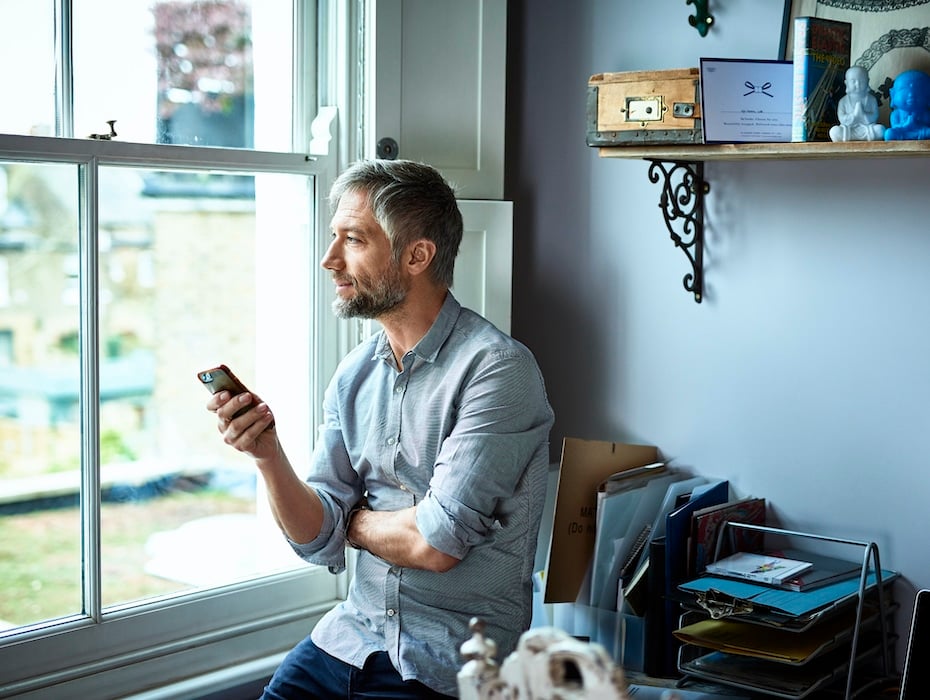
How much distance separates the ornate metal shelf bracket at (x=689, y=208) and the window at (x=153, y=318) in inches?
26.7

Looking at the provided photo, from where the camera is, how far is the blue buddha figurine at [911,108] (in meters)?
1.76

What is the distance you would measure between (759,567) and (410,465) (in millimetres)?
656

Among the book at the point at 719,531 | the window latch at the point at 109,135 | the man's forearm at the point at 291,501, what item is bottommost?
→ the book at the point at 719,531

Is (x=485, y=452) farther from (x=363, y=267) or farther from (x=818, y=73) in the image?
(x=818, y=73)

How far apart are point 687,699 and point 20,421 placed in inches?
48.7

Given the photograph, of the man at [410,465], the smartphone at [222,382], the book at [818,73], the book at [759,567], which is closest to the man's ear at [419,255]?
the man at [410,465]

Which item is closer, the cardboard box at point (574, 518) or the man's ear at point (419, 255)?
the man's ear at point (419, 255)

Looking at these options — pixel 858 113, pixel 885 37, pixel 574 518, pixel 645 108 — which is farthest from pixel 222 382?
pixel 885 37

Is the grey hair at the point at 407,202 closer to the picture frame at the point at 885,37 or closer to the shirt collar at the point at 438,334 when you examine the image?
the shirt collar at the point at 438,334

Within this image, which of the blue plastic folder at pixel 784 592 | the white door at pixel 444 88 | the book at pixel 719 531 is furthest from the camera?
the white door at pixel 444 88

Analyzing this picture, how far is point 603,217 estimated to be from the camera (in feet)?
7.85

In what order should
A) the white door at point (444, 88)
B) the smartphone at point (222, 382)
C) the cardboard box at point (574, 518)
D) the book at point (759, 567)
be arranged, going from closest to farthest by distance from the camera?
the smartphone at point (222, 382), the book at point (759, 567), the cardboard box at point (574, 518), the white door at point (444, 88)

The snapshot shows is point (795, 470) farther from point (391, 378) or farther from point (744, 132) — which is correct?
point (391, 378)

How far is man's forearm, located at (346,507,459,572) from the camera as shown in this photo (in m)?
1.78
